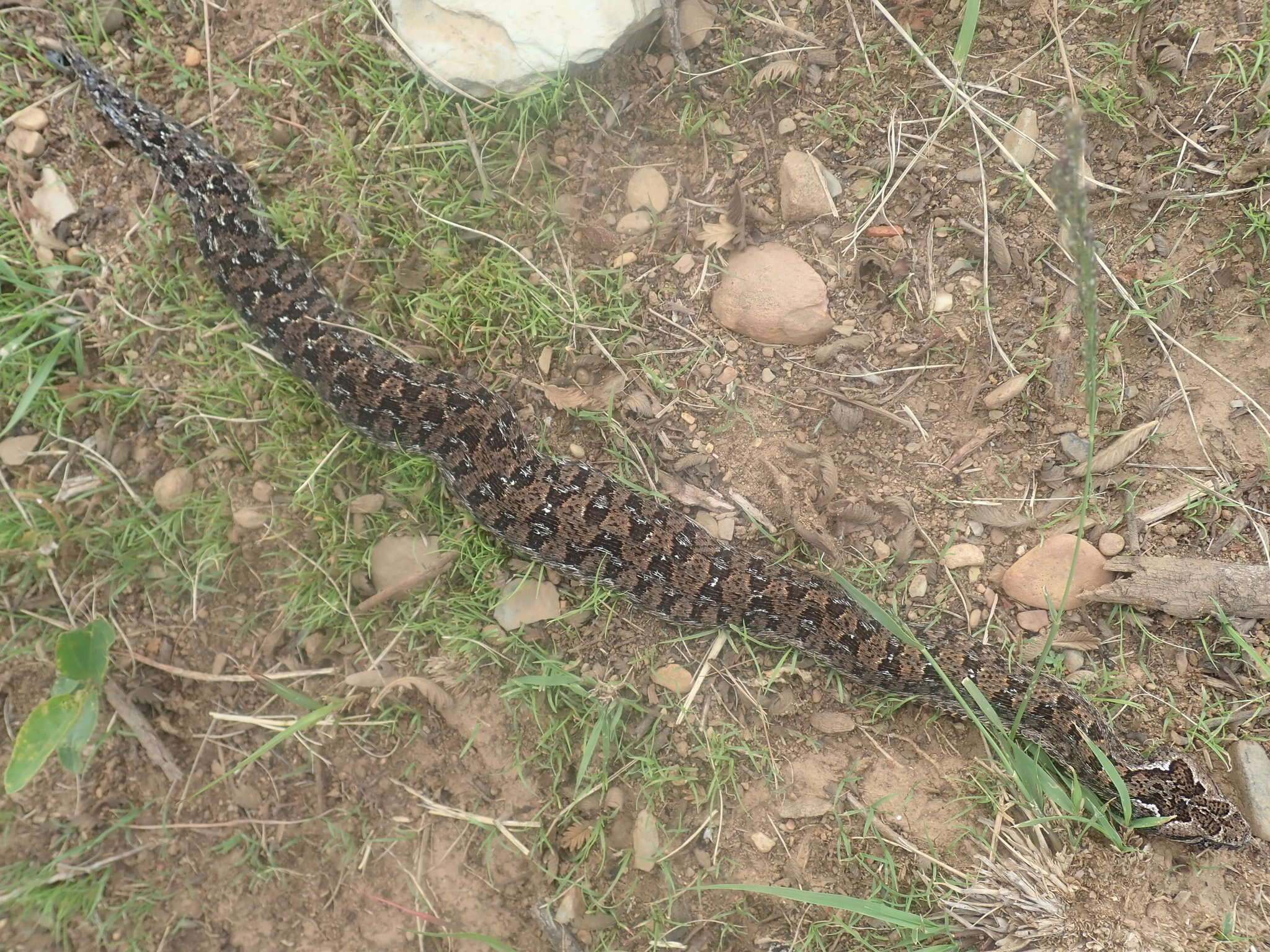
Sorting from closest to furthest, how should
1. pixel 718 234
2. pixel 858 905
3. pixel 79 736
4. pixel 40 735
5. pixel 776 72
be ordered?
1. pixel 858 905
2. pixel 40 735
3. pixel 79 736
4. pixel 776 72
5. pixel 718 234

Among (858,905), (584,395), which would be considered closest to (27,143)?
(584,395)

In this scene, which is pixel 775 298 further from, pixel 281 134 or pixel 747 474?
pixel 281 134

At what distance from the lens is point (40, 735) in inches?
177

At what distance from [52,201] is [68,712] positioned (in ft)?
10.6

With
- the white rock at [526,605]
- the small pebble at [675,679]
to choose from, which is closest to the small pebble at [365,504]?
the white rock at [526,605]

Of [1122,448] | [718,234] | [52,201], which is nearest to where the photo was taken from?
[1122,448]

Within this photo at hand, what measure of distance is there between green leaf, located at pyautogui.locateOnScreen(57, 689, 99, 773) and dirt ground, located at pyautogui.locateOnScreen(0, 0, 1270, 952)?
0.44 metres

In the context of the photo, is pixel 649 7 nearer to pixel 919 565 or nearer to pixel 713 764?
pixel 919 565

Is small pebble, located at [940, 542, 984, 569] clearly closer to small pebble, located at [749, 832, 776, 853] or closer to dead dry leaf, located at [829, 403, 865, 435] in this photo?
dead dry leaf, located at [829, 403, 865, 435]

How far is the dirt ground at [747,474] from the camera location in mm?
4863

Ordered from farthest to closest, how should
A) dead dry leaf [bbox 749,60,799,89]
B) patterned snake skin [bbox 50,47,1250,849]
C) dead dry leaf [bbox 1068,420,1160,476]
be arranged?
dead dry leaf [bbox 749,60,799,89] → dead dry leaf [bbox 1068,420,1160,476] → patterned snake skin [bbox 50,47,1250,849]

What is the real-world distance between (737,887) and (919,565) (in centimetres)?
218

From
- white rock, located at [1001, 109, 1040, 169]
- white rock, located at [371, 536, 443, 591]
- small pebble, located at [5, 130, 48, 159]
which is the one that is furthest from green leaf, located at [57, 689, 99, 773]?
white rock, located at [1001, 109, 1040, 169]

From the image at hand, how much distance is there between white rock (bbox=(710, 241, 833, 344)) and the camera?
16.5 ft
